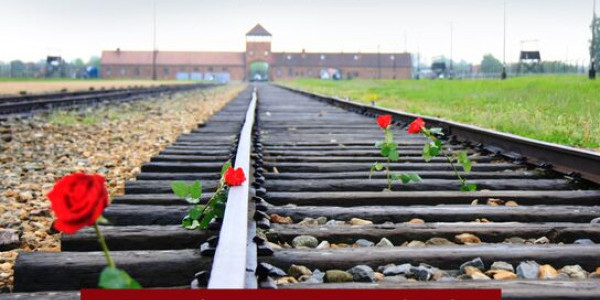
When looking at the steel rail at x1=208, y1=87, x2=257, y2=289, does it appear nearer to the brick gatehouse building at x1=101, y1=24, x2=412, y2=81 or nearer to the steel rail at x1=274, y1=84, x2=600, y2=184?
the steel rail at x1=274, y1=84, x2=600, y2=184

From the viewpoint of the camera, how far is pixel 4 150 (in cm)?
698

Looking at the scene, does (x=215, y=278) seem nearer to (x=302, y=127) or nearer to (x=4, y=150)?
(x=4, y=150)

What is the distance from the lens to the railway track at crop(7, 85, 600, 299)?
81.4 inches

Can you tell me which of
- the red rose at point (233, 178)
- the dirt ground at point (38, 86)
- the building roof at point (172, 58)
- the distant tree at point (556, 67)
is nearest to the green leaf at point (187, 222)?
the red rose at point (233, 178)

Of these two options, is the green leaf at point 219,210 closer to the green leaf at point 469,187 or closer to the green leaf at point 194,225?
the green leaf at point 194,225

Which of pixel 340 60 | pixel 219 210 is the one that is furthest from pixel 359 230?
pixel 340 60

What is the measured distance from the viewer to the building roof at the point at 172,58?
356ft

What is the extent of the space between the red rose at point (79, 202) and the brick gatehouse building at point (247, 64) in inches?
A: 4100

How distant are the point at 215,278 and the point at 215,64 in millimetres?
109781

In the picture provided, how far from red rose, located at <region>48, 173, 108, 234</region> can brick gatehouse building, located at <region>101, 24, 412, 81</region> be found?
4100 inches

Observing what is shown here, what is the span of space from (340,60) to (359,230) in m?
→ 113

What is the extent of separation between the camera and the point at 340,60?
11425 centimetres

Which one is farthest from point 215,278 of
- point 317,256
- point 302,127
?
point 302,127

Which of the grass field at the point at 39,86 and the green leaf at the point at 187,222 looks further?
the grass field at the point at 39,86
